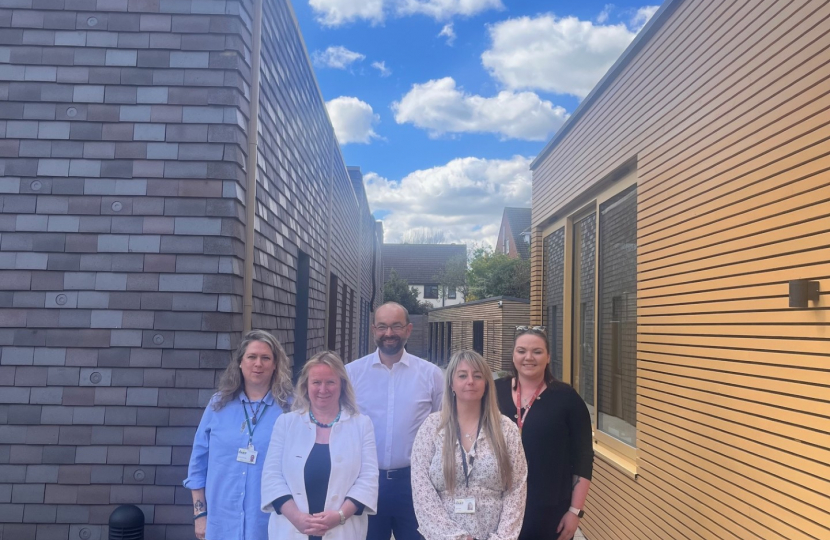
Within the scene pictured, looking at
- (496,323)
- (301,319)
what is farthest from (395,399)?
(496,323)

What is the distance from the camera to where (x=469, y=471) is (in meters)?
3.03

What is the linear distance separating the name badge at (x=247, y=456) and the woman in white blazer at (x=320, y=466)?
221 mm

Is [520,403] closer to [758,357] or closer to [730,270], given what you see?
[758,357]

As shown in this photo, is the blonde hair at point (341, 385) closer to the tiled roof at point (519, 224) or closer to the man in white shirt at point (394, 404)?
the man in white shirt at point (394, 404)

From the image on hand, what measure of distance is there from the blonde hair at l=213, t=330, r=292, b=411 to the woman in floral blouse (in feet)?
2.69

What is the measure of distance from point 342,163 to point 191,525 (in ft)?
26.6

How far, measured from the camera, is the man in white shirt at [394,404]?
142 inches

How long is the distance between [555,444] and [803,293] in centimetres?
135

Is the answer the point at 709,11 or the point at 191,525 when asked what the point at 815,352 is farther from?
the point at 191,525

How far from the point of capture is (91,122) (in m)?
4.57

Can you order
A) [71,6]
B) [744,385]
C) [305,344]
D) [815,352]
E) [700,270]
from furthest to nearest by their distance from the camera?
[305,344] < [71,6] < [700,270] < [744,385] < [815,352]

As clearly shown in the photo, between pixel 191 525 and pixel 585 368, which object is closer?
pixel 191 525

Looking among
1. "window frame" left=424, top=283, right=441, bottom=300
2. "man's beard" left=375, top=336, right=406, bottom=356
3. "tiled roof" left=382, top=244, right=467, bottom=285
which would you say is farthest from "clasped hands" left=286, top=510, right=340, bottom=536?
"tiled roof" left=382, top=244, right=467, bottom=285

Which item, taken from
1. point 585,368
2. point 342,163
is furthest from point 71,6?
point 342,163
